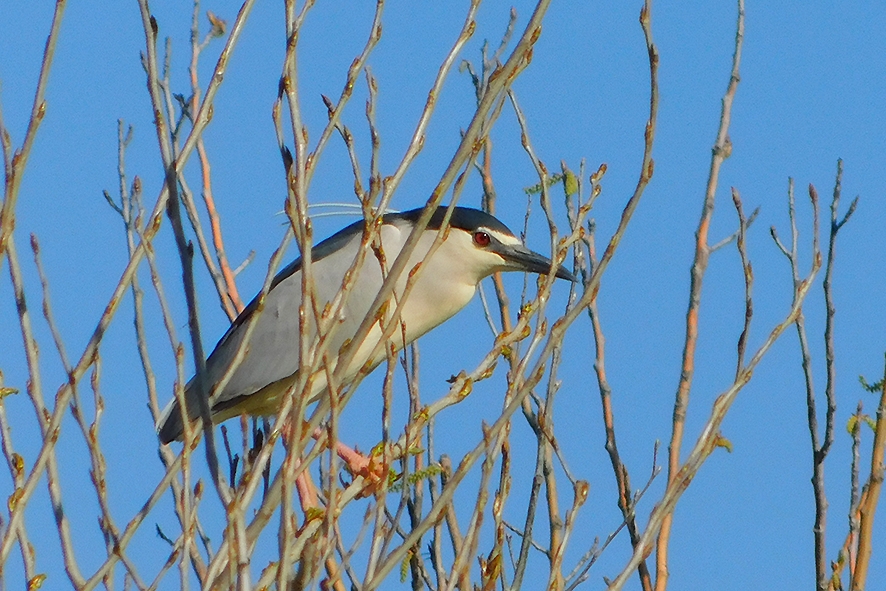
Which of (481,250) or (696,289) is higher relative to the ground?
(481,250)

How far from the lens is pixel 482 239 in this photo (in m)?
4.71

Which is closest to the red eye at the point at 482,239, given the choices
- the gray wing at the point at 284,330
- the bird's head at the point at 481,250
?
the bird's head at the point at 481,250

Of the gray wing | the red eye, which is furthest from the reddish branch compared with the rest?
the gray wing

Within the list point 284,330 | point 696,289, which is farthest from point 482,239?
point 696,289

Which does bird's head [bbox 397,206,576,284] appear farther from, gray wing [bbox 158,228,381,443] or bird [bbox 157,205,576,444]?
gray wing [bbox 158,228,381,443]

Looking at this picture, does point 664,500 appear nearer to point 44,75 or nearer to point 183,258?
point 183,258

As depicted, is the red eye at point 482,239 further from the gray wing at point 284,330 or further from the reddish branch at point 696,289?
the reddish branch at point 696,289

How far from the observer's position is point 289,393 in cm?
181

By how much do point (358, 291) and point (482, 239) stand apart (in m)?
0.59

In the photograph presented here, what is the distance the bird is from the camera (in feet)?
15.2

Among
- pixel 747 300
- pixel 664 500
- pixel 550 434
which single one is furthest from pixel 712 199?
pixel 664 500

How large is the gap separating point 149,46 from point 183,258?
410 mm

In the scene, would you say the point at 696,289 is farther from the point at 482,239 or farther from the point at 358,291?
the point at 358,291

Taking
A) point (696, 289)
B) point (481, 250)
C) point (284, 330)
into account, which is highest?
point (481, 250)
